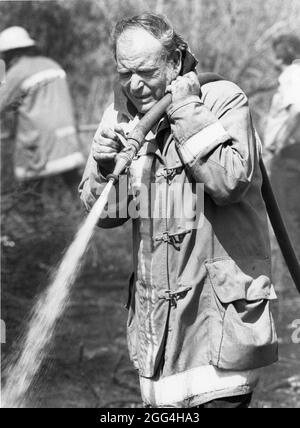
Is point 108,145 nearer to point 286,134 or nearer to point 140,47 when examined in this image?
point 140,47

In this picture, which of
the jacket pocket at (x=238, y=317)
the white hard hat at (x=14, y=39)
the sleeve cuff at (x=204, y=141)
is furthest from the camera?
the white hard hat at (x=14, y=39)

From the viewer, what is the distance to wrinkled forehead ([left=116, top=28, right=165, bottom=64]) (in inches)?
130

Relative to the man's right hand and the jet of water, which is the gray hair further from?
the jet of water

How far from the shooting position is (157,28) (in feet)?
10.9

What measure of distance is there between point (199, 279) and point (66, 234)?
142 inches

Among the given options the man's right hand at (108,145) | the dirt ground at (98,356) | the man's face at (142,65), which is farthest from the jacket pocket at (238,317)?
the dirt ground at (98,356)

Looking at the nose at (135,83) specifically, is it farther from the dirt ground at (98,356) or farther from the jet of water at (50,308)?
the dirt ground at (98,356)

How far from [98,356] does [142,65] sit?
10.6ft

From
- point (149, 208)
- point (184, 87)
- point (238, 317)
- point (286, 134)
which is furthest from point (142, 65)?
point (286, 134)

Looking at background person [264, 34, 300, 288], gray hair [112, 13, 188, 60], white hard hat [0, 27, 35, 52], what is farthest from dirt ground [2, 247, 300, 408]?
gray hair [112, 13, 188, 60]

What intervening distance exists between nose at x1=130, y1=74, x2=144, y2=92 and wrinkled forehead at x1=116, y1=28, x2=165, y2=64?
0.05 m

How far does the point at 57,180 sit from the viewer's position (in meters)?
7.20

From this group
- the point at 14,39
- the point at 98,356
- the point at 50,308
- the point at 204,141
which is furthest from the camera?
the point at 14,39

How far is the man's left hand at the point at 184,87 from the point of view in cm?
326
